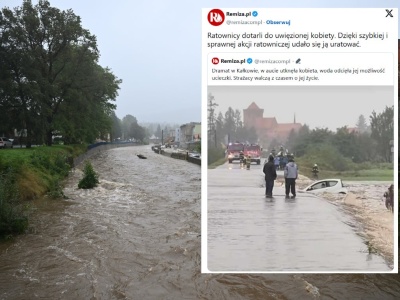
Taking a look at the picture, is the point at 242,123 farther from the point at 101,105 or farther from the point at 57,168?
the point at 57,168

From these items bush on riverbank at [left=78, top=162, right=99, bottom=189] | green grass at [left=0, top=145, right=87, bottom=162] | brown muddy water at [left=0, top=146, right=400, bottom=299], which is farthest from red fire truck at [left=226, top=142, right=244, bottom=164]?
bush on riverbank at [left=78, top=162, right=99, bottom=189]

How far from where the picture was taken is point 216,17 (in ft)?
6.53

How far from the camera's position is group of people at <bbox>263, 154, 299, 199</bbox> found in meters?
2.24

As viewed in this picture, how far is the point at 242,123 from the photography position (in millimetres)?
2219

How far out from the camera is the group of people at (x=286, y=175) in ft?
7.35

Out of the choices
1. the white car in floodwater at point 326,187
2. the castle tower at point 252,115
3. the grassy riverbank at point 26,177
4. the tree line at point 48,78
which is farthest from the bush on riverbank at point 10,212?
the white car in floodwater at point 326,187

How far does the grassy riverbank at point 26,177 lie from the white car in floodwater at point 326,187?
170 inches

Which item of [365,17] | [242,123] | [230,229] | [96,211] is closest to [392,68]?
[365,17]

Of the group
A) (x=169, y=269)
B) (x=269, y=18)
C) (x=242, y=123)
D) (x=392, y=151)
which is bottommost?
(x=169, y=269)

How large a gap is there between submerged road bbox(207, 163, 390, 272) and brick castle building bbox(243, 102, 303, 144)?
0.32 meters

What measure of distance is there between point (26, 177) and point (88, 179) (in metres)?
1.18

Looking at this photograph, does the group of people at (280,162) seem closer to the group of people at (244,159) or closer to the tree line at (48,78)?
the group of people at (244,159)

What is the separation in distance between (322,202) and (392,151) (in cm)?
53

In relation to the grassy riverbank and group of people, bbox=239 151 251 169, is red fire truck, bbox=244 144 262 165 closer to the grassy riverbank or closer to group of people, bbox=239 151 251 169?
group of people, bbox=239 151 251 169
